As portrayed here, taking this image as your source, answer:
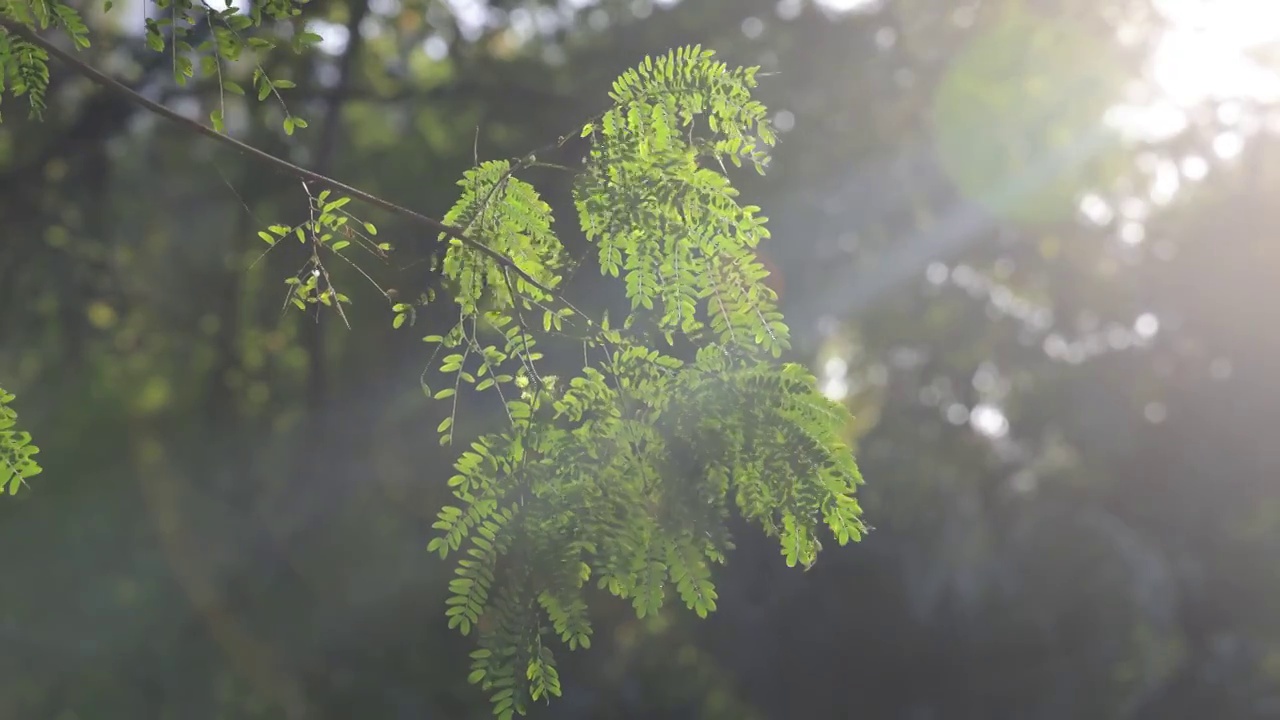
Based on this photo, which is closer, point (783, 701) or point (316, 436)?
point (316, 436)

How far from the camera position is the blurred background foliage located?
42.8 ft

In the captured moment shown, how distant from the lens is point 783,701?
607 inches

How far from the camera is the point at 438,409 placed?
1309 cm

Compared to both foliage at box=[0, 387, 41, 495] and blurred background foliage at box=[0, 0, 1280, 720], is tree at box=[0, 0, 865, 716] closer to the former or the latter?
foliage at box=[0, 387, 41, 495]

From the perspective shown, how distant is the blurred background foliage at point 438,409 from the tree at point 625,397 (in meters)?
8.83

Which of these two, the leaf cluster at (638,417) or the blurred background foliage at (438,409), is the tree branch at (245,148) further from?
the blurred background foliage at (438,409)

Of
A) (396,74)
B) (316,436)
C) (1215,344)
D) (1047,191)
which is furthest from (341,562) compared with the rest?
(1215,344)

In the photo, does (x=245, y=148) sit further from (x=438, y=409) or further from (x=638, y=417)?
(x=438, y=409)

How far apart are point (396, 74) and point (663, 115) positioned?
1114 cm

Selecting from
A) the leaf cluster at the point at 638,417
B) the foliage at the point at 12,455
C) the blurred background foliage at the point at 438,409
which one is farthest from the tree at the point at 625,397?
the blurred background foliage at the point at 438,409

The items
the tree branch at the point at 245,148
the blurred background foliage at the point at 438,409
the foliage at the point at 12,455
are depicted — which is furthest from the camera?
the blurred background foliage at the point at 438,409

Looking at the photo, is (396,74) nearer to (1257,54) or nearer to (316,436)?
(316,436)

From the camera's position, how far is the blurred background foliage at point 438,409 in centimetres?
1304

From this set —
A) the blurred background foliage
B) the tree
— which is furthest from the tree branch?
the blurred background foliage
